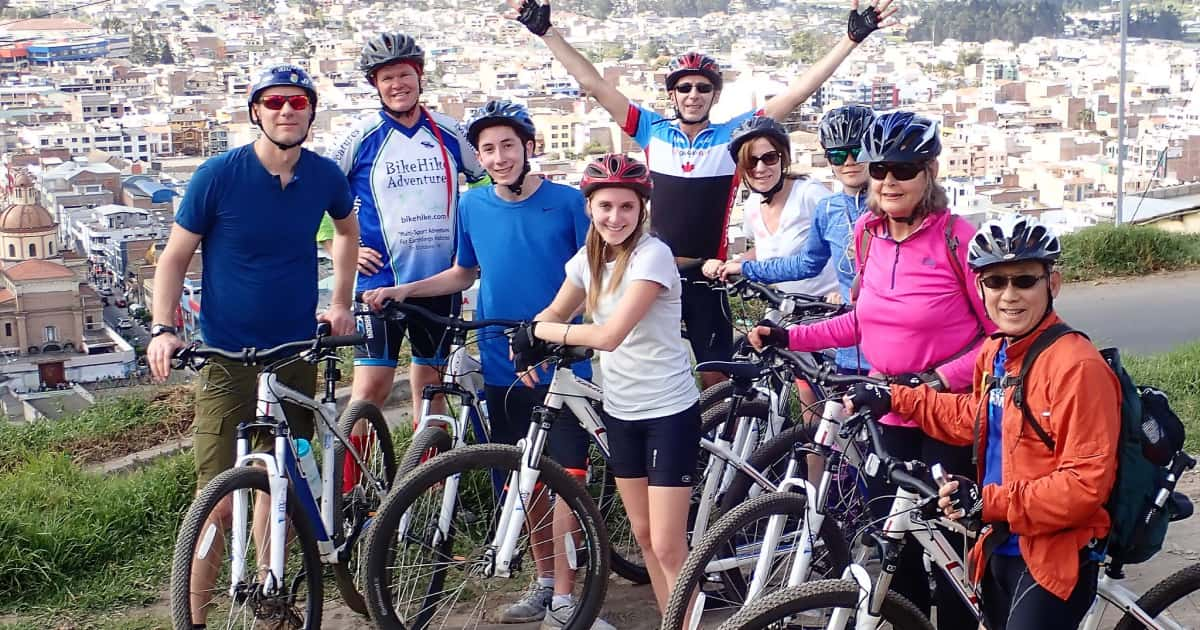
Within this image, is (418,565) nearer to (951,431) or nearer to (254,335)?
(254,335)

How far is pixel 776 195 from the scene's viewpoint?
510 cm

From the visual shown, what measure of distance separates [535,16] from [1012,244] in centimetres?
300

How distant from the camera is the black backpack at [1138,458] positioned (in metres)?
2.85

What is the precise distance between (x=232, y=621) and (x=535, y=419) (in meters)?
1.11

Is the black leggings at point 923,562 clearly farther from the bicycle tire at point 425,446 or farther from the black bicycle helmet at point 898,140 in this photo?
the bicycle tire at point 425,446

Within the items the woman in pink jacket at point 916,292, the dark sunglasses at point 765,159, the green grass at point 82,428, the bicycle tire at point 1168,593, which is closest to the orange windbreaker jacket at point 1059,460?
the bicycle tire at point 1168,593

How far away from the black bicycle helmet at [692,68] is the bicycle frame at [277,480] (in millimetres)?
2107

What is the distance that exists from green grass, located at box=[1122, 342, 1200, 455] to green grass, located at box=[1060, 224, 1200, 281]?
3064 mm

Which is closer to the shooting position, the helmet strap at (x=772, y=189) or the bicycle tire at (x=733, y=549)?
the bicycle tire at (x=733, y=549)

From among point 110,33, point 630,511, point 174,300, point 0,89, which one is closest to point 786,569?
point 630,511

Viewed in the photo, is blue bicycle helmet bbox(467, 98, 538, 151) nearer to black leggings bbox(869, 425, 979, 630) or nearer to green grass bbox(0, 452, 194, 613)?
black leggings bbox(869, 425, 979, 630)

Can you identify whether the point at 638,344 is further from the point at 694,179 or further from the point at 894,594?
the point at 694,179

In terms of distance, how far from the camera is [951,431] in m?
3.38

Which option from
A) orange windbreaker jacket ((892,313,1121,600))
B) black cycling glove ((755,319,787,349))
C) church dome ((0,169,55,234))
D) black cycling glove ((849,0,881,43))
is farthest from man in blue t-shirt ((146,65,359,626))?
church dome ((0,169,55,234))
